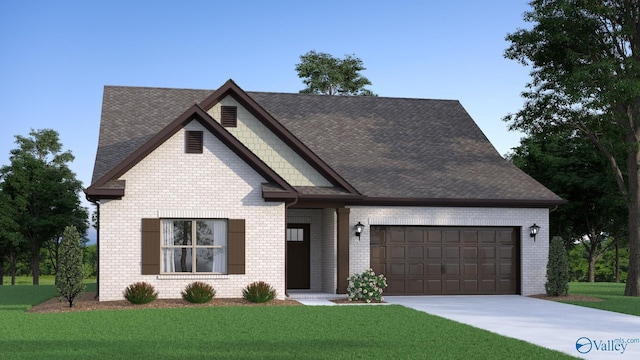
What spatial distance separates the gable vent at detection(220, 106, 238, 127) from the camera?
23.8m

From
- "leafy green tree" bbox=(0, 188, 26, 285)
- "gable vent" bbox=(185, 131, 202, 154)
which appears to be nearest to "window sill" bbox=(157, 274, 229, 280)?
"gable vent" bbox=(185, 131, 202, 154)

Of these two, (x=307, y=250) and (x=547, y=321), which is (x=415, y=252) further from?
(x=547, y=321)

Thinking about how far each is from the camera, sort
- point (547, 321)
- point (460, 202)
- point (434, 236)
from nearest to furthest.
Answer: point (547, 321) < point (460, 202) < point (434, 236)

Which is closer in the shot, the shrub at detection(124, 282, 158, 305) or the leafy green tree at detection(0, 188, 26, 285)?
the shrub at detection(124, 282, 158, 305)

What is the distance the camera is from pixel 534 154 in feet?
141

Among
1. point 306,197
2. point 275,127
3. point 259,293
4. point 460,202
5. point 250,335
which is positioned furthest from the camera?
point 460,202

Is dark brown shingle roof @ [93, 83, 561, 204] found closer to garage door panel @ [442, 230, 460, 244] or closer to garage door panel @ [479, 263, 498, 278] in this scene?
garage door panel @ [442, 230, 460, 244]

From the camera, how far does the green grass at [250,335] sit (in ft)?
38.8

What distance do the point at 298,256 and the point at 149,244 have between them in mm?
6117

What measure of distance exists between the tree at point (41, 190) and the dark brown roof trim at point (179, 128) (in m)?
24.6

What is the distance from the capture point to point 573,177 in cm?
4122

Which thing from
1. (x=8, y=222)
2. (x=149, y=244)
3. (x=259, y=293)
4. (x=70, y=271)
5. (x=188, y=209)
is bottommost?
(x=259, y=293)

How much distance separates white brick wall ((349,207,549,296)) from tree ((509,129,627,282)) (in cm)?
1542

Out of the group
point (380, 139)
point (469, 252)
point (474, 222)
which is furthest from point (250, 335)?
point (380, 139)
